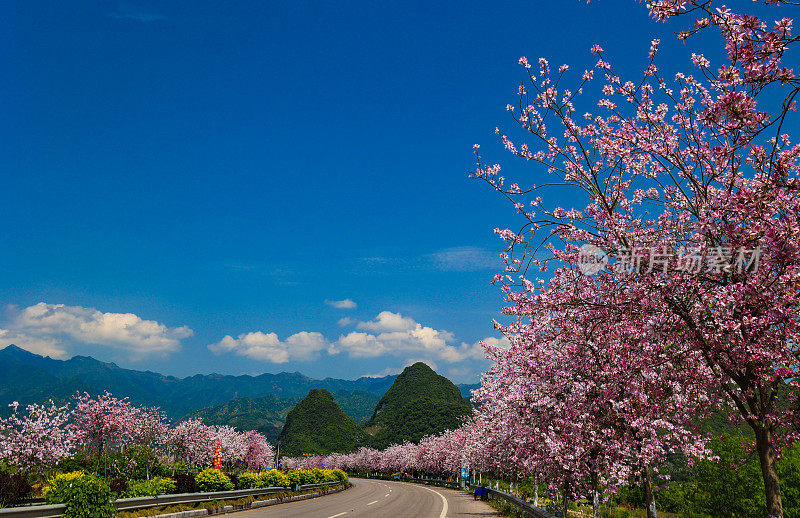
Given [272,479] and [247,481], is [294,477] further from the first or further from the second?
[247,481]

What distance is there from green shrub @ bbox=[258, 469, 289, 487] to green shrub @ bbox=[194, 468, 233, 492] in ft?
17.5

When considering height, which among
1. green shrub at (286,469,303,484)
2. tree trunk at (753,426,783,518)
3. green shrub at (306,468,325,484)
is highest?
tree trunk at (753,426,783,518)

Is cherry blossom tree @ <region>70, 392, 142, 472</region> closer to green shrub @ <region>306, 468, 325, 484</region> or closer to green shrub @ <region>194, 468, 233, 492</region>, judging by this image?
green shrub @ <region>194, 468, 233, 492</region>

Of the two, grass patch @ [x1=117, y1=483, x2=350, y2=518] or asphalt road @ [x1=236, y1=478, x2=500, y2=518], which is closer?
grass patch @ [x1=117, y1=483, x2=350, y2=518]

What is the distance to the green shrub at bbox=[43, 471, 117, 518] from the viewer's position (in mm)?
12570

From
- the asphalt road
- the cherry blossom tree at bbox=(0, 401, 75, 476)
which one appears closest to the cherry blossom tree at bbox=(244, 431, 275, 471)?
the asphalt road

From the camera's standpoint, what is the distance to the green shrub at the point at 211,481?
22.4 metres

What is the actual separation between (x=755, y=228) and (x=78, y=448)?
1465 inches

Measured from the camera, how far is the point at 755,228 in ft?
18.6

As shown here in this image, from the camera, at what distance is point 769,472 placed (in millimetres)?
7371

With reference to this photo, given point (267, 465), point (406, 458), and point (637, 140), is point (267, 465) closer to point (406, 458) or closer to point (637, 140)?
point (406, 458)

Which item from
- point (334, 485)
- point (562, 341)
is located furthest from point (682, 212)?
point (334, 485)

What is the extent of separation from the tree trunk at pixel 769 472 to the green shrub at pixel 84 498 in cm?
1491

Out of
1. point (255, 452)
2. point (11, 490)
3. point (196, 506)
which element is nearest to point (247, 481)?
point (196, 506)
